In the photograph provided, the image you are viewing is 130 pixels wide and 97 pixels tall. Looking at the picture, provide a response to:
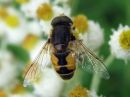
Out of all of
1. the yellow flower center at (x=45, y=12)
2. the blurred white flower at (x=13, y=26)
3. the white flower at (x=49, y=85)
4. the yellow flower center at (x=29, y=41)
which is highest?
the blurred white flower at (x=13, y=26)

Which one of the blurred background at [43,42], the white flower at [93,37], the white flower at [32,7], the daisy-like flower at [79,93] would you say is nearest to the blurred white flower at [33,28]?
the blurred background at [43,42]

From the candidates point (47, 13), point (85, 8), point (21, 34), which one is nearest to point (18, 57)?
point (21, 34)

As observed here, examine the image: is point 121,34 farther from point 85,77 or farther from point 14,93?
point 14,93

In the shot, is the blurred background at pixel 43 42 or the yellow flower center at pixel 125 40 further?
the blurred background at pixel 43 42

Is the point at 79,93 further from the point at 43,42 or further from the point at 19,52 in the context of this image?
the point at 19,52

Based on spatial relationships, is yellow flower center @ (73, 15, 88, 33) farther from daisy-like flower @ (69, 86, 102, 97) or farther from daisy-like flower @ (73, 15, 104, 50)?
daisy-like flower @ (69, 86, 102, 97)

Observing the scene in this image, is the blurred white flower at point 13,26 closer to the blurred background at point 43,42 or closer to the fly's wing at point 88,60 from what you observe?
the blurred background at point 43,42

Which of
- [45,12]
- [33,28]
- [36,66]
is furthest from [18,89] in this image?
[36,66]
